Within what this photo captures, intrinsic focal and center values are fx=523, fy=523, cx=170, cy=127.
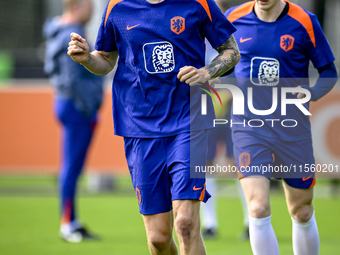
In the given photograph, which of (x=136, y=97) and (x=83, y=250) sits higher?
(x=136, y=97)

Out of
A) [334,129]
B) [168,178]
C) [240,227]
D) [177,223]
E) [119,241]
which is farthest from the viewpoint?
[334,129]

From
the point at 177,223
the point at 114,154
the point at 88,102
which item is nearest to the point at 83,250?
the point at 88,102

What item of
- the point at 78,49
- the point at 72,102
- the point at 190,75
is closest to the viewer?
the point at 190,75

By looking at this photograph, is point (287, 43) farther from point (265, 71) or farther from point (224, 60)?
point (224, 60)

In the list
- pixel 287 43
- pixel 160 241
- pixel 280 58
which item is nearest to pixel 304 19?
pixel 287 43

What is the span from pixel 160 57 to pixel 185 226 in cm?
105

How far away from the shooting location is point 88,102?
19.7 feet

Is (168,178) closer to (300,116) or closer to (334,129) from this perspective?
(300,116)

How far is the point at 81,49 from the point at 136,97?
1.50 feet

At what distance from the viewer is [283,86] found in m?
3.80

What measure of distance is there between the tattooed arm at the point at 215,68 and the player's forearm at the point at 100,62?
0.62 metres

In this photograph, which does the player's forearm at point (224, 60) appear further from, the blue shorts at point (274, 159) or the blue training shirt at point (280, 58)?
the blue shorts at point (274, 159)

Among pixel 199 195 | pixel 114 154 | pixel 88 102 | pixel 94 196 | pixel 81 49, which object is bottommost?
pixel 94 196

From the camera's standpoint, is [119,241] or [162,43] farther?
[119,241]
